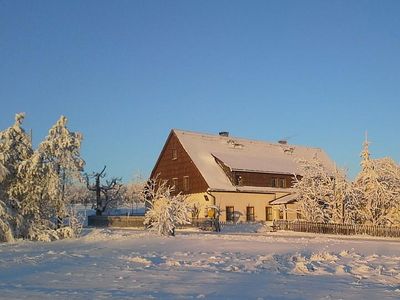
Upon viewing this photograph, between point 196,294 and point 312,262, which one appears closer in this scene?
point 196,294

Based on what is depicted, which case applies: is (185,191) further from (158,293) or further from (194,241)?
(158,293)

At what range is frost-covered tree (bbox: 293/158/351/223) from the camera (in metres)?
38.1

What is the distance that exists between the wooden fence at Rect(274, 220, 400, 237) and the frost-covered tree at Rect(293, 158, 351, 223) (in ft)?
7.12

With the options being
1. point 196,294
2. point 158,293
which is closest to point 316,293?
point 196,294

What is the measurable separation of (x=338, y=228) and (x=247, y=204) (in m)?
14.9

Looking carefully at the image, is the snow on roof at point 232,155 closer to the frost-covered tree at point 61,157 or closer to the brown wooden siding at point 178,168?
the brown wooden siding at point 178,168

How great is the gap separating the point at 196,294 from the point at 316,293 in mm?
2581

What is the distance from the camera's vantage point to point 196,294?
32.9 feet

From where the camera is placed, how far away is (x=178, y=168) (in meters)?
53.4

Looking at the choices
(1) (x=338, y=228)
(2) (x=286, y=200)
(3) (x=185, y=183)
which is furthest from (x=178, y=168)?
(1) (x=338, y=228)

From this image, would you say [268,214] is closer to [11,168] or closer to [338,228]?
[338,228]

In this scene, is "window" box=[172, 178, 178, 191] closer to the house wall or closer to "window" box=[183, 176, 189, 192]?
"window" box=[183, 176, 189, 192]

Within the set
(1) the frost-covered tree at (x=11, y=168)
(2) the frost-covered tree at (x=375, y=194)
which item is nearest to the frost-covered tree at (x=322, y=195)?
(2) the frost-covered tree at (x=375, y=194)

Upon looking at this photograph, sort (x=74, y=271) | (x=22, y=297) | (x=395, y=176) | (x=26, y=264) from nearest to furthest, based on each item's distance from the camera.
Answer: (x=22, y=297) < (x=74, y=271) < (x=26, y=264) < (x=395, y=176)
